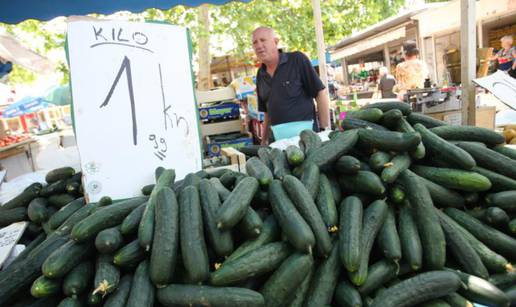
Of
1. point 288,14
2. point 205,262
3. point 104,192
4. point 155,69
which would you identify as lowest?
point 205,262

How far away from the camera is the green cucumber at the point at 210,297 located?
115 cm

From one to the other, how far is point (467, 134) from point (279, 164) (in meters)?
1.14

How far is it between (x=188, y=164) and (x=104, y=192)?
481 mm

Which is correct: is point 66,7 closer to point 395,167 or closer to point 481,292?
point 395,167

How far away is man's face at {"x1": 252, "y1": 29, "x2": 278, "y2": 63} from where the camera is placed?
12.7 ft

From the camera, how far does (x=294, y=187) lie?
1479mm

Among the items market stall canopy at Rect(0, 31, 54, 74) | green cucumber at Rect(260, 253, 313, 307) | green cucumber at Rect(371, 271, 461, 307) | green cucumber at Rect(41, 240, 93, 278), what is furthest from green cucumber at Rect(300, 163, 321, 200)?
market stall canopy at Rect(0, 31, 54, 74)

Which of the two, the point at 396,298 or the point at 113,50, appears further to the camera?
the point at 113,50

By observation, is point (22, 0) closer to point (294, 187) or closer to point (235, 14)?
point (294, 187)

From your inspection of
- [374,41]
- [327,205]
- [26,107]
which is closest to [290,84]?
[327,205]

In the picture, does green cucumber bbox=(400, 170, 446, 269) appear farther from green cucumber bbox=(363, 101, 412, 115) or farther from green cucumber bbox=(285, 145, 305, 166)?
green cucumber bbox=(363, 101, 412, 115)

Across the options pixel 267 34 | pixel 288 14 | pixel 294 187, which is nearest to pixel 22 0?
pixel 267 34

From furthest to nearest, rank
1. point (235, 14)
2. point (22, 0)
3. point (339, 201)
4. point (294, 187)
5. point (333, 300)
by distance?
point (235, 14) → point (22, 0) → point (339, 201) → point (294, 187) → point (333, 300)

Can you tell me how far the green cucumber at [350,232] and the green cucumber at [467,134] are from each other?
854 millimetres
